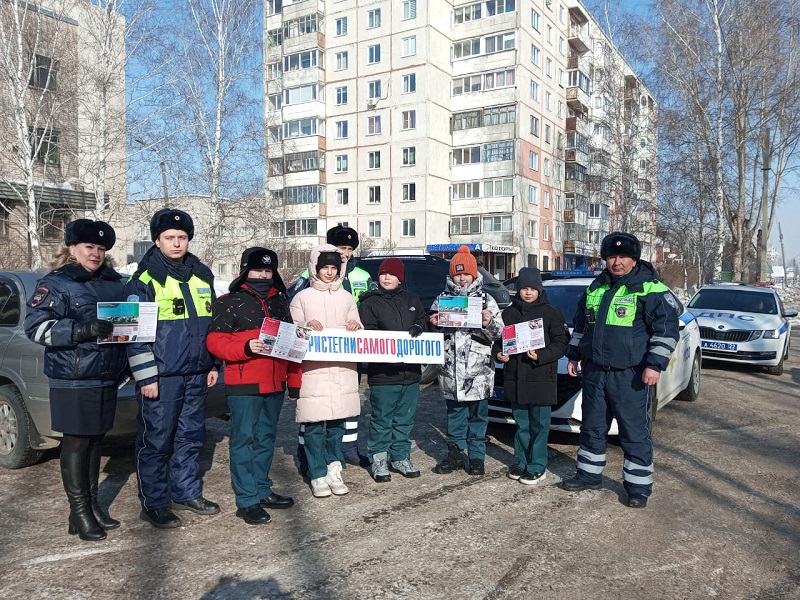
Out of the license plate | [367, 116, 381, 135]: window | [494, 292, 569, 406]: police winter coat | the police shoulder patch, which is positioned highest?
[367, 116, 381, 135]: window

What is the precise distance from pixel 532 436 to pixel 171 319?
296 cm

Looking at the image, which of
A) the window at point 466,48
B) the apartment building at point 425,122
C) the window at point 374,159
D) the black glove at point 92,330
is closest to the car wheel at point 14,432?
the black glove at point 92,330

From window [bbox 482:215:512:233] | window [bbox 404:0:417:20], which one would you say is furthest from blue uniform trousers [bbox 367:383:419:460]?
window [bbox 404:0:417:20]

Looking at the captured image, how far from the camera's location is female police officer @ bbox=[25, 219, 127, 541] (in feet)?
11.9

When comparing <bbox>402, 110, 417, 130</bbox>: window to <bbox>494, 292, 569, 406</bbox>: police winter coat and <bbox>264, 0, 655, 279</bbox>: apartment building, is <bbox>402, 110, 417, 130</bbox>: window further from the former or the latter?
<bbox>494, 292, 569, 406</bbox>: police winter coat

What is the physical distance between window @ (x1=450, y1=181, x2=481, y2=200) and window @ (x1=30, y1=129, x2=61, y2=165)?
30.3 meters

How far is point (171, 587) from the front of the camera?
10.5 feet

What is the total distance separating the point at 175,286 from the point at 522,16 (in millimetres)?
41219

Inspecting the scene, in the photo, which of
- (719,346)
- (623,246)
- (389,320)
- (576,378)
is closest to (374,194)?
(719,346)

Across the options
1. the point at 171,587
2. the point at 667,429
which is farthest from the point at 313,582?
the point at 667,429

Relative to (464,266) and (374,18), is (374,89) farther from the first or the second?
(464,266)

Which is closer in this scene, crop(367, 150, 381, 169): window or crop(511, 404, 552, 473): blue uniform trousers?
crop(511, 404, 552, 473): blue uniform trousers

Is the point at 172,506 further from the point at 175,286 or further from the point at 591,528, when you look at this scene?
the point at 591,528

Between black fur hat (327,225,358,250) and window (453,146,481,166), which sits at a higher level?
window (453,146,481,166)
